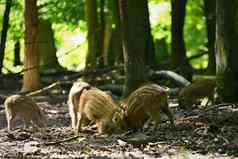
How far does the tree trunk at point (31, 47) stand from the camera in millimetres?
14781

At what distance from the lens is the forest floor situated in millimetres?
7621

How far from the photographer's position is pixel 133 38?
11.6 m

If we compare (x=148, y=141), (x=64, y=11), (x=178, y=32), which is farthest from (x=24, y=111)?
(x=64, y=11)

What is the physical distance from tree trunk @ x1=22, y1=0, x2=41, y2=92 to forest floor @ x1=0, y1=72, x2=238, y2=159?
201 inches

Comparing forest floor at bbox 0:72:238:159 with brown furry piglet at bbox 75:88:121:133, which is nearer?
forest floor at bbox 0:72:238:159

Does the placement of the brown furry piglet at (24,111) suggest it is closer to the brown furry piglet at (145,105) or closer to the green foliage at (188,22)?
the brown furry piglet at (145,105)

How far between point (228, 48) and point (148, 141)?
3.38 metres

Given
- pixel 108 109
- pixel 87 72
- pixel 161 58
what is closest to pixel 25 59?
pixel 87 72

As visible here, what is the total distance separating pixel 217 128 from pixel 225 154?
3.94 feet

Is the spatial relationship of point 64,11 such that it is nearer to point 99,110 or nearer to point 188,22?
point 188,22

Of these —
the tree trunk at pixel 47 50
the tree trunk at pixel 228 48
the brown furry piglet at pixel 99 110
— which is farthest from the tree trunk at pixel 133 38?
the tree trunk at pixel 47 50

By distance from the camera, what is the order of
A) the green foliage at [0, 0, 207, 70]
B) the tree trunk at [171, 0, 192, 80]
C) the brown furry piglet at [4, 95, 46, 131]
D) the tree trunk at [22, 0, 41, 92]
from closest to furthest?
the brown furry piglet at [4, 95, 46, 131] < the tree trunk at [22, 0, 41, 92] < the tree trunk at [171, 0, 192, 80] < the green foliage at [0, 0, 207, 70]

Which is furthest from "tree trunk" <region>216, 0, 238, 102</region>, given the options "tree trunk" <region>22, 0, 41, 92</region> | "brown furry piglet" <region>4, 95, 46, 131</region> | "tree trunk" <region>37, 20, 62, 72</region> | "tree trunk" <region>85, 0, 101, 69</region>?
"tree trunk" <region>37, 20, 62, 72</region>

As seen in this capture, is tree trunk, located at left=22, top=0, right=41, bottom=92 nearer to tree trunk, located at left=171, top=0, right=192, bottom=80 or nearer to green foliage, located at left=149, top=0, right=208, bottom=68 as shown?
tree trunk, located at left=171, top=0, right=192, bottom=80
